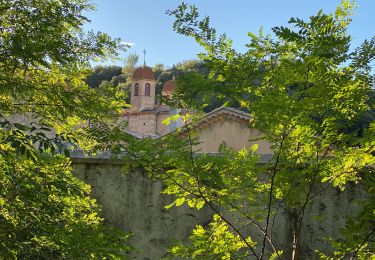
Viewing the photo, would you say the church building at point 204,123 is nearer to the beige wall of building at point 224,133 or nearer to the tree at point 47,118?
the beige wall of building at point 224,133

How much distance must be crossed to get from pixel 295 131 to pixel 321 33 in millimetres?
673

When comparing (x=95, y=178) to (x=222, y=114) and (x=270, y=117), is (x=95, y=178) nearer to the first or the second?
(x=270, y=117)

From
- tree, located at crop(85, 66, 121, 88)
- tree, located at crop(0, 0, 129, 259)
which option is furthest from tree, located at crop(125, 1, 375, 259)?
tree, located at crop(85, 66, 121, 88)

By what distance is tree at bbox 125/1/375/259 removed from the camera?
2.99 metres

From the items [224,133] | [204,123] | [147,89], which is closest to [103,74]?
[147,89]

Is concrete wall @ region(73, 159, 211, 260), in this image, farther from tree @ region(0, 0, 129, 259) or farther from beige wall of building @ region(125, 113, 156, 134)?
beige wall of building @ region(125, 113, 156, 134)

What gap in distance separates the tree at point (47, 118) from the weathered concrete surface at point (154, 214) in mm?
1177

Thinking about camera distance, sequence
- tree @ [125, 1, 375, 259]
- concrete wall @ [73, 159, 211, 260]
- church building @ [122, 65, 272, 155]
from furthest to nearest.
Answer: church building @ [122, 65, 272, 155]
concrete wall @ [73, 159, 211, 260]
tree @ [125, 1, 375, 259]

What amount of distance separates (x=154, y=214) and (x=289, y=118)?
2.98 meters

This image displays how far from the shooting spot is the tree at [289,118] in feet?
9.80

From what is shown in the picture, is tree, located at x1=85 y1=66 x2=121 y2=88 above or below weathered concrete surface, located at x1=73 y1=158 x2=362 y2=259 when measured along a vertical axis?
above

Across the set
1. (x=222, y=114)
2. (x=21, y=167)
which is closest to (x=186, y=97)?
(x=21, y=167)

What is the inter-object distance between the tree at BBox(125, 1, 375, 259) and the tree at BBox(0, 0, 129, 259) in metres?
0.74

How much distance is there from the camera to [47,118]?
4.31m
